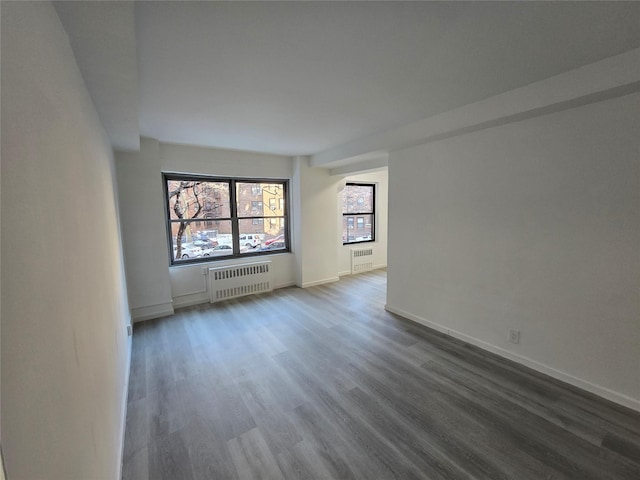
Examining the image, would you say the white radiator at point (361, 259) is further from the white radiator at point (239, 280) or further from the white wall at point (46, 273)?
the white wall at point (46, 273)

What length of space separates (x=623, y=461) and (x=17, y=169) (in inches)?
119

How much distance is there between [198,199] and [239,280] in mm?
1438

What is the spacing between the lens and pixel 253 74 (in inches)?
73.2

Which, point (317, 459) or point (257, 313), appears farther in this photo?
point (257, 313)

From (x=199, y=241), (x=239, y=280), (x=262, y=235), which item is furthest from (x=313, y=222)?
(x=199, y=241)

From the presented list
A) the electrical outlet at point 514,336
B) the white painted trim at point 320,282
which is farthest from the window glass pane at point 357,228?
the electrical outlet at point 514,336

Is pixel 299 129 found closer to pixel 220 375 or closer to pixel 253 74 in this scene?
pixel 253 74

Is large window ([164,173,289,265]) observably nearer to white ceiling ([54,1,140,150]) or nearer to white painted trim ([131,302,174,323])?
white painted trim ([131,302,174,323])

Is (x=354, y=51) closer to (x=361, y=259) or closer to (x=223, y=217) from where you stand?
(x=223, y=217)

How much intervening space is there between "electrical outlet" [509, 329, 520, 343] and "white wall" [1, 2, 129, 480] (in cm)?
310

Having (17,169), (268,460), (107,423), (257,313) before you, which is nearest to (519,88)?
(17,169)

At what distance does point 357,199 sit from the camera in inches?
241

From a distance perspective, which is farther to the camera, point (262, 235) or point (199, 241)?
point (262, 235)

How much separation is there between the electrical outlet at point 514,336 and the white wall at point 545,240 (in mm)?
45
